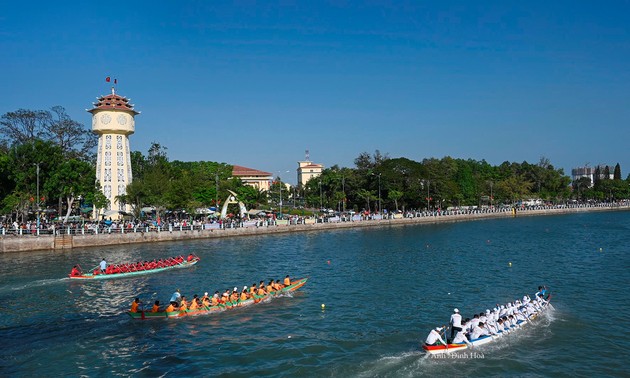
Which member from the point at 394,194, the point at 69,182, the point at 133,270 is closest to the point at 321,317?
the point at 133,270

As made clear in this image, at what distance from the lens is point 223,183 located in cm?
8631

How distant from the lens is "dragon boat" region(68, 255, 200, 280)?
34156mm

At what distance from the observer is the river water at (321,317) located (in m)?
18.8

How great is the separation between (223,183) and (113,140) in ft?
Answer: 77.1

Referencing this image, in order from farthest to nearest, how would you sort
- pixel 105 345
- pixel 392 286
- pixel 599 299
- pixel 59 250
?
pixel 59 250 → pixel 392 286 → pixel 599 299 → pixel 105 345

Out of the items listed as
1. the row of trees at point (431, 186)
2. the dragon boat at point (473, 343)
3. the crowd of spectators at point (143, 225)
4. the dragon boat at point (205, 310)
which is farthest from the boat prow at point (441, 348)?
the row of trees at point (431, 186)

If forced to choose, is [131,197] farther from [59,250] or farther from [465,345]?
[465,345]

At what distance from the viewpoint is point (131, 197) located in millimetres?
63906

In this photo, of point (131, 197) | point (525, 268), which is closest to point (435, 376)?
point (525, 268)

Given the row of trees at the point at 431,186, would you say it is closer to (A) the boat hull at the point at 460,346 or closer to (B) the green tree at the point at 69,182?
(B) the green tree at the point at 69,182

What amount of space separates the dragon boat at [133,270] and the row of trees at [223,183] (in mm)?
22603

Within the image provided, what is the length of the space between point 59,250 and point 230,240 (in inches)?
744

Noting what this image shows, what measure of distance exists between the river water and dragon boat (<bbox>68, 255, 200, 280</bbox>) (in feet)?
3.80

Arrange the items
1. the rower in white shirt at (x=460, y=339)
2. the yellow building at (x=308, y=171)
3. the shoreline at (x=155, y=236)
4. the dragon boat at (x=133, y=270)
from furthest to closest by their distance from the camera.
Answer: the yellow building at (x=308, y=171)
the shoreline at (x=155, y=236)
the dragon boat at (x=133, y=270)
the rower in white shirt at (x=460, y=339)
